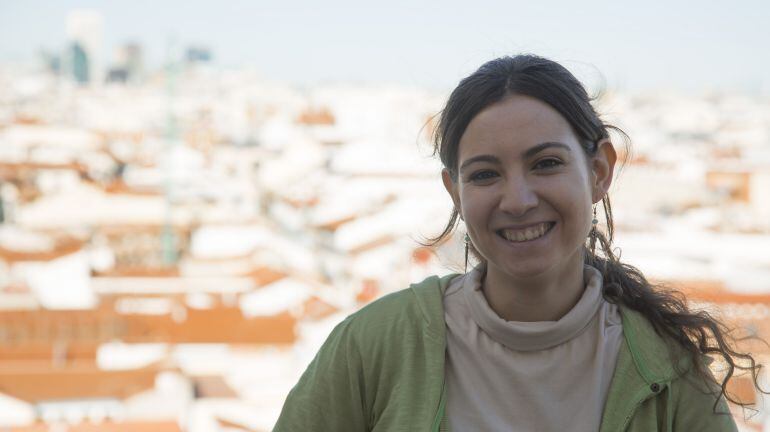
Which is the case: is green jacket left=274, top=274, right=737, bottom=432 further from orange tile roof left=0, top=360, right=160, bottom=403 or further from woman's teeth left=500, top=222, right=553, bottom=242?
orange tile roof left=0, top=360, right=160, bottom=403

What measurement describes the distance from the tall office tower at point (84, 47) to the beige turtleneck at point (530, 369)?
87.8 metres

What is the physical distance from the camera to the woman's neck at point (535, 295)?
2.78ft

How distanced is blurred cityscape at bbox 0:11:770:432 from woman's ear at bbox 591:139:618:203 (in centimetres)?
9

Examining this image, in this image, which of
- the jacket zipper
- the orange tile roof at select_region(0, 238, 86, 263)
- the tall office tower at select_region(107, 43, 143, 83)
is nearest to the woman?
the jacket zipper

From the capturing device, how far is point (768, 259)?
39.0 feet

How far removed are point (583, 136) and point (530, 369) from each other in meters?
0.21

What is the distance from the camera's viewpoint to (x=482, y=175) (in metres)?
0.83

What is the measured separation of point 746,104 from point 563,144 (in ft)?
249

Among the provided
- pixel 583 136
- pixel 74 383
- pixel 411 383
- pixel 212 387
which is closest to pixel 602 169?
pixel 583 136

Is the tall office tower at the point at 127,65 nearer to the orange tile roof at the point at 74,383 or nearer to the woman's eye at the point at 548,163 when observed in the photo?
the orange tile roof at the point at 74,383

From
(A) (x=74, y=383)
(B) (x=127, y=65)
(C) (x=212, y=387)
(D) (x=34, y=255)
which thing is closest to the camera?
(A) (x=74, y=383)

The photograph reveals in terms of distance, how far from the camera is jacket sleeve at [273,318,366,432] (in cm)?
81

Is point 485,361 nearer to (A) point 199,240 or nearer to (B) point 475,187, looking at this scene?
(B) point 475,187

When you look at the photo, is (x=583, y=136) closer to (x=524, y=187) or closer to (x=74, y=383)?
(x=524, y=187)
